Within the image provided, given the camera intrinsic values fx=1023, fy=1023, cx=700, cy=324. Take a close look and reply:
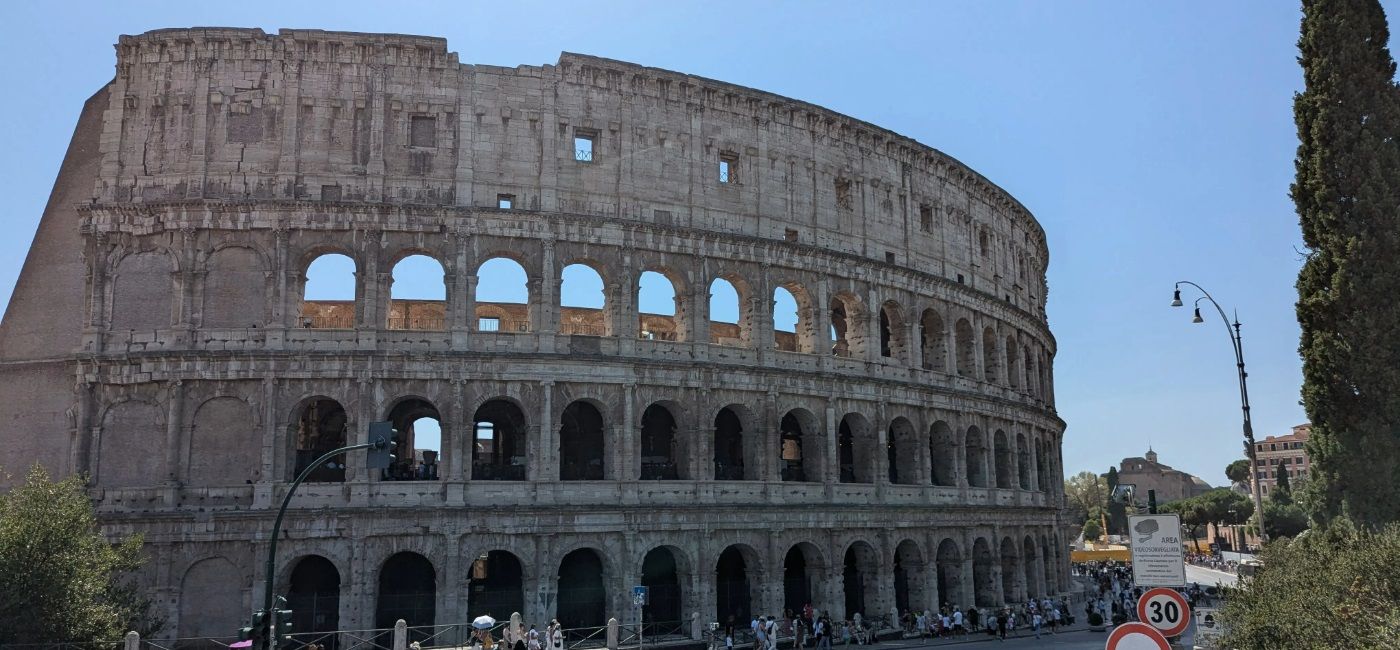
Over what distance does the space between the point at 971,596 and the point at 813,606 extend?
763 cm

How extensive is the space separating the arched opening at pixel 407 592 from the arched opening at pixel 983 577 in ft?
68.4

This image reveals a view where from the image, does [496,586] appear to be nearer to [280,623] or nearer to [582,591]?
[582,591]

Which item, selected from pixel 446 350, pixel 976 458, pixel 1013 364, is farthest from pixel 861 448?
pixel 446 350

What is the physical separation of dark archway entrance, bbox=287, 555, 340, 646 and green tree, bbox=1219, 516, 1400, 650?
22.1 m

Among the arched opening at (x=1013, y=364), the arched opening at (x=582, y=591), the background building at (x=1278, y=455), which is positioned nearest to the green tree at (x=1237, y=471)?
the background building at (x=1278, y=455)

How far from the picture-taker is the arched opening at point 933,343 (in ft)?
131

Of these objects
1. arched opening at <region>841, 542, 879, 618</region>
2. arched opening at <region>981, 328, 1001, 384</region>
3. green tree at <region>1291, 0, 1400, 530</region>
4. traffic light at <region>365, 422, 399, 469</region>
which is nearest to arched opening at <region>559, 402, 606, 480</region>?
arched opening at <region>841, 542, 879, 618</region>

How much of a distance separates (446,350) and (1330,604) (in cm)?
2249

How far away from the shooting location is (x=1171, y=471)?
12562cm

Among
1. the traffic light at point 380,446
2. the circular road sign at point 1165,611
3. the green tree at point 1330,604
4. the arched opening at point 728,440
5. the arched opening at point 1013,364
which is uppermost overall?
the arched opening at point 1013,364

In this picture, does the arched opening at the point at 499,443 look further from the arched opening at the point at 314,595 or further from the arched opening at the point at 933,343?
the arched opening at the point at 933,343

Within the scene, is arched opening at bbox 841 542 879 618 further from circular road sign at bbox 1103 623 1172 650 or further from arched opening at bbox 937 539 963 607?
circular road sign at bbox 1103 623 1172 650

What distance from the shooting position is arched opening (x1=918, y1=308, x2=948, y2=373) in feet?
131

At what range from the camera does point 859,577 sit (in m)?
35.9
